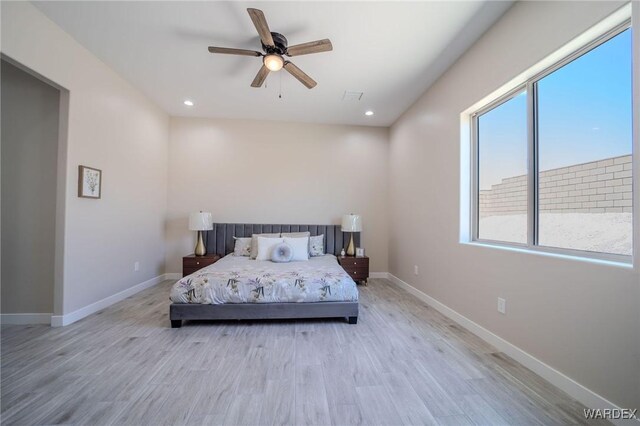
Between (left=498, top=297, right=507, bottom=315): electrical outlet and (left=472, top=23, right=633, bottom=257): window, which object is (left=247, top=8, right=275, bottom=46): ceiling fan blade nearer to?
(left=472, top=23, right=633, bottom=257): window

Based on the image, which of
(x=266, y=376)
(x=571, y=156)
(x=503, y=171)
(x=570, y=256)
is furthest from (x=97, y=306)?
(x=571, y=156)

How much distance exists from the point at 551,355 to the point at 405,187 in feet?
8.99

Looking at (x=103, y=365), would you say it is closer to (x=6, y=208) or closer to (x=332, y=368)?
(x=332, y=368)

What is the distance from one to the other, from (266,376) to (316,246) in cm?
250

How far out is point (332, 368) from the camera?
1858 millimetres

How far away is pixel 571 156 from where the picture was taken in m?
1.76

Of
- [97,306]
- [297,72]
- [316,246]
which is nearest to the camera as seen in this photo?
[297,72]

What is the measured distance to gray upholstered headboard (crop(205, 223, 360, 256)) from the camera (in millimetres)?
4320

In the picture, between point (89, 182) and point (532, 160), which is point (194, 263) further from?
point (532, 160)

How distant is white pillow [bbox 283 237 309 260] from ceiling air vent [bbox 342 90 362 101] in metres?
Answer: 2.20

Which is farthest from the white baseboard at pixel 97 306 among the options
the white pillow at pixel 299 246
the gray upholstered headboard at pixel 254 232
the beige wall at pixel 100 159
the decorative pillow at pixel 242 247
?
the white pillow at pixel 299 246

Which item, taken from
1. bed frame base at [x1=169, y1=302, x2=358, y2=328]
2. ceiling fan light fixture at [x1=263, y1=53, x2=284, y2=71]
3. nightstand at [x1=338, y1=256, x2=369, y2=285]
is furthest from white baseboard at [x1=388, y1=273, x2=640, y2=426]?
ceiling fan light fixture at [x1=263, y1=53, x2=284, y2=71]

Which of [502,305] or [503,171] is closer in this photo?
[502,305]

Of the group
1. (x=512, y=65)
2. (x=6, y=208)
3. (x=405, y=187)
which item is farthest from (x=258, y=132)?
(x=512, y=65)
